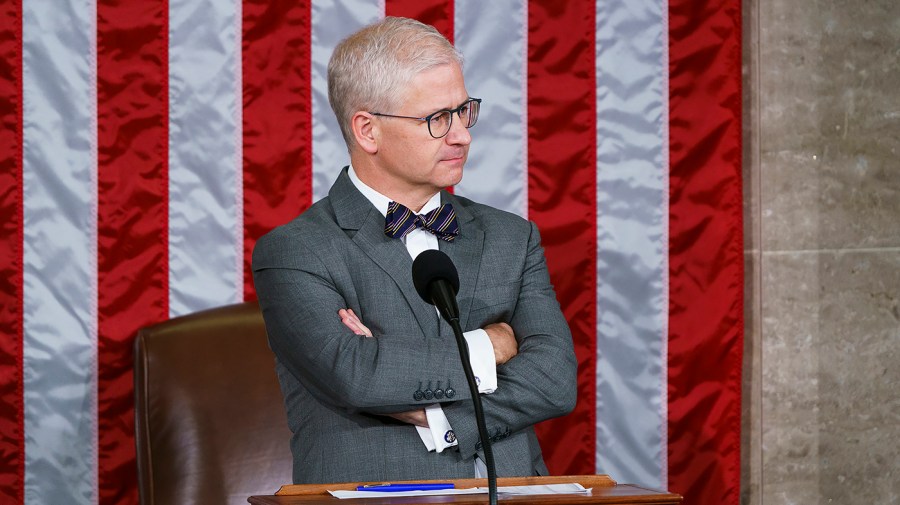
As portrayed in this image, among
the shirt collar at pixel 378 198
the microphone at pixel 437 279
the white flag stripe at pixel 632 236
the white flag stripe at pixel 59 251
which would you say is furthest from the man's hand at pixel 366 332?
the white flag stripe at pixel 632 236

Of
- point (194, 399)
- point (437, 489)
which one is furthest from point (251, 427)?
point (437, 489)

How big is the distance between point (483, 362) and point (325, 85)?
1297 mm

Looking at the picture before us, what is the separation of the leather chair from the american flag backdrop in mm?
185

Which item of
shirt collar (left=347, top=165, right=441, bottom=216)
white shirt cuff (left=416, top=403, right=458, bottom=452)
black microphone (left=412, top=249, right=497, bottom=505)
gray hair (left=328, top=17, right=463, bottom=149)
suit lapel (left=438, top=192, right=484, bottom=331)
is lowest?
white shirt cuff (left=416, top=403, right=458, bottom=452)

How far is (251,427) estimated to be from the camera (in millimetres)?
2732

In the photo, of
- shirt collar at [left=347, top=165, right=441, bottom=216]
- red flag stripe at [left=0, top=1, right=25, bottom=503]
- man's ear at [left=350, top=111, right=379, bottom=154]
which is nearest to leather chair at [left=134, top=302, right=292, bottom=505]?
red flag stripe at [left=0, top=1, right=25, bottom=503]

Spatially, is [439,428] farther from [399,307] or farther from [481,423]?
[481,423]

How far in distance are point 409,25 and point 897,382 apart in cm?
209

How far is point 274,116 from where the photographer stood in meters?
3.00

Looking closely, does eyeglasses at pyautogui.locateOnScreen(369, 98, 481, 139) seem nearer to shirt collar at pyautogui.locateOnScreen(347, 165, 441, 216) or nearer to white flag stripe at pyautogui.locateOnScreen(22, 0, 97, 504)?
shirt collar at pyautogui.locateOnScreen(347, 165, 441, 216)

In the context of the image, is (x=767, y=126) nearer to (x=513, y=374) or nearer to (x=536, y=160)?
(x=536, y=160)

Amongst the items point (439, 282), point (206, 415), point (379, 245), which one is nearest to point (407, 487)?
point (439, 282)

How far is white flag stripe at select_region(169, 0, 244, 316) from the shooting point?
2.94 meters

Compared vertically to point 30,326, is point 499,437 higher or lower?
lower
